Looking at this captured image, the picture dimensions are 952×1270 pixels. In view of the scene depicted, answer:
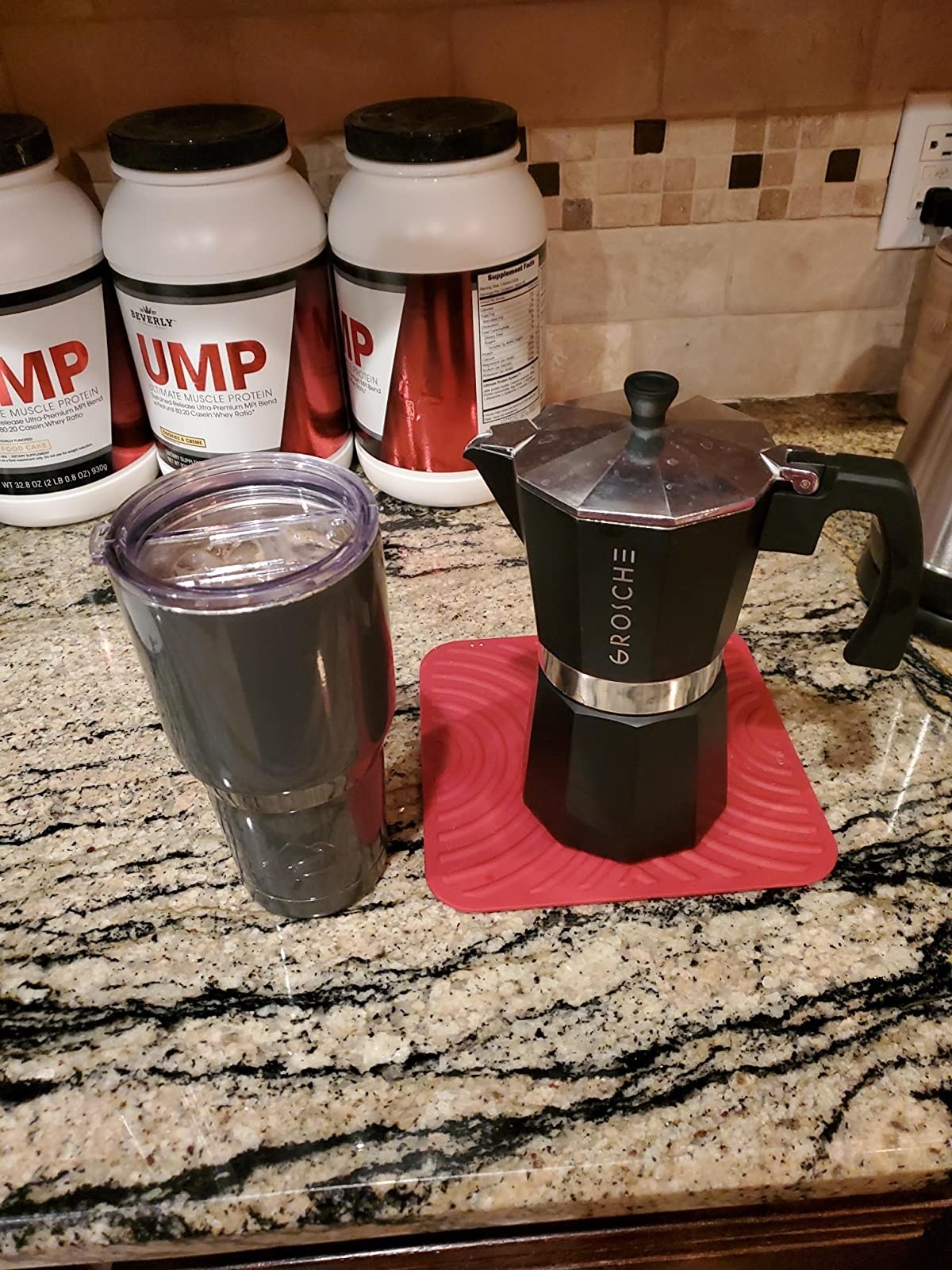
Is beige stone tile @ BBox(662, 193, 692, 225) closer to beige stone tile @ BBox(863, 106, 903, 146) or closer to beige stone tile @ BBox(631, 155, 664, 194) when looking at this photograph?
beige stone tile @ BBox(631, 155, 664, 194)

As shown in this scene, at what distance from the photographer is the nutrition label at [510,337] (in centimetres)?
68

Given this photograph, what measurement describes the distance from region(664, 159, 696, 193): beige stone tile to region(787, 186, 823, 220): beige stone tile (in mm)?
86

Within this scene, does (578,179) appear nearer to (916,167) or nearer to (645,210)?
(645,210)

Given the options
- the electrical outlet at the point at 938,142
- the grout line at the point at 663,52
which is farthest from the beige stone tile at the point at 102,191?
the electrical outlet at the point at 938,142

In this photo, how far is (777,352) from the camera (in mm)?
887

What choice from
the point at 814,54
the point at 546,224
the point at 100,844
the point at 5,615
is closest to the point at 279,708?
the point at 100,844

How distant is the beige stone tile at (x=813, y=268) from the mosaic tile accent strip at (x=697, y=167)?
0.04 feet

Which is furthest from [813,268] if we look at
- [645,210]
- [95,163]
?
[95,163]

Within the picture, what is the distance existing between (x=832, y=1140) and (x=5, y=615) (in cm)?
61

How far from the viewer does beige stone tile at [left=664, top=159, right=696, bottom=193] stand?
78 cm

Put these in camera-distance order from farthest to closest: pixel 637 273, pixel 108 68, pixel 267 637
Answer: pixel 637 273, pixel 108 68, pixel 267 637

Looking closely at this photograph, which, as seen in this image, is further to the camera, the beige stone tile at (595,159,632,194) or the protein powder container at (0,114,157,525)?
the beige stone tile at (595,159,632,194)

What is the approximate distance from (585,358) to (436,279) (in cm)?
25

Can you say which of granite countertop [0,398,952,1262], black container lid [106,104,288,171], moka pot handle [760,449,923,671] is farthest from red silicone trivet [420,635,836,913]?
black container lid [106,104,288,171]
